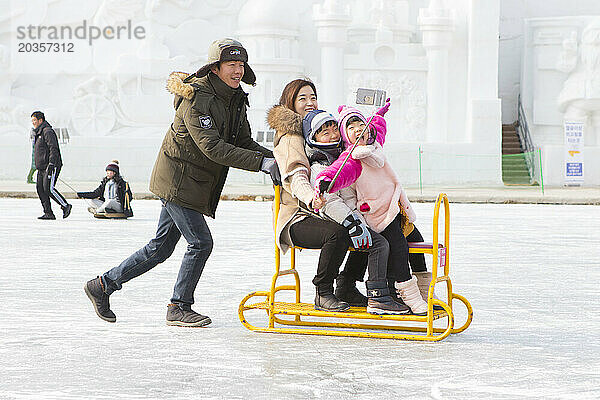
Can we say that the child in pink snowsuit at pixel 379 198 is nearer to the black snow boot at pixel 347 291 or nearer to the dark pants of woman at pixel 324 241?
the dark pants of woman at pixel 324 241

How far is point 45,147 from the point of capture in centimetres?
1507

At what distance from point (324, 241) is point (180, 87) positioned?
1.24 meters

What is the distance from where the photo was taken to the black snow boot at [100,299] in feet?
21.0

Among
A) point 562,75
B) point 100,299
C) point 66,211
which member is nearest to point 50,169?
point 66,211

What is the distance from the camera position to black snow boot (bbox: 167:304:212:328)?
20.6ft

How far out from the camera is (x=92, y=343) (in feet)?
19.1

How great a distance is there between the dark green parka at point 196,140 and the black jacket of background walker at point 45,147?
Answer: 9126 millimetres

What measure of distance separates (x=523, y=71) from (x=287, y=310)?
25356 mm

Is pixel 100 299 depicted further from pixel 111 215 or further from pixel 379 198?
pixel 111 215

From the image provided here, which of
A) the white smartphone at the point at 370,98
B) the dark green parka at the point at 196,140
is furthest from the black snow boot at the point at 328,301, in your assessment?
the white smartphone at the point at 370,98

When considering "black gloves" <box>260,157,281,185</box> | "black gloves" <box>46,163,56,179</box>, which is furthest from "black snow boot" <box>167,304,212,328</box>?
"black gloves" <box>46,163,56,179</box>

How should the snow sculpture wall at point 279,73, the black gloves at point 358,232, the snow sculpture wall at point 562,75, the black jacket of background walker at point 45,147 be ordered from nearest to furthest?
the black gloves at point 358,232 < the black jacket of background walker at point 45,147 < the snow sculpture wall at point 279,73 < the snow sculpture wall at point 562,75

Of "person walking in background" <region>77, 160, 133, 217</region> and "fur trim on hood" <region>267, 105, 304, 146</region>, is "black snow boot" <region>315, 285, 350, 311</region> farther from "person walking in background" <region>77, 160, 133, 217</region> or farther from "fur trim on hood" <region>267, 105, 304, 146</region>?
"person walking in background" <region>77, 160, 133, 217</region>

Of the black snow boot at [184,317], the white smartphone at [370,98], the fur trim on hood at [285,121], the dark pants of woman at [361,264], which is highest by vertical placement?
the white smartphone at [370,98]
